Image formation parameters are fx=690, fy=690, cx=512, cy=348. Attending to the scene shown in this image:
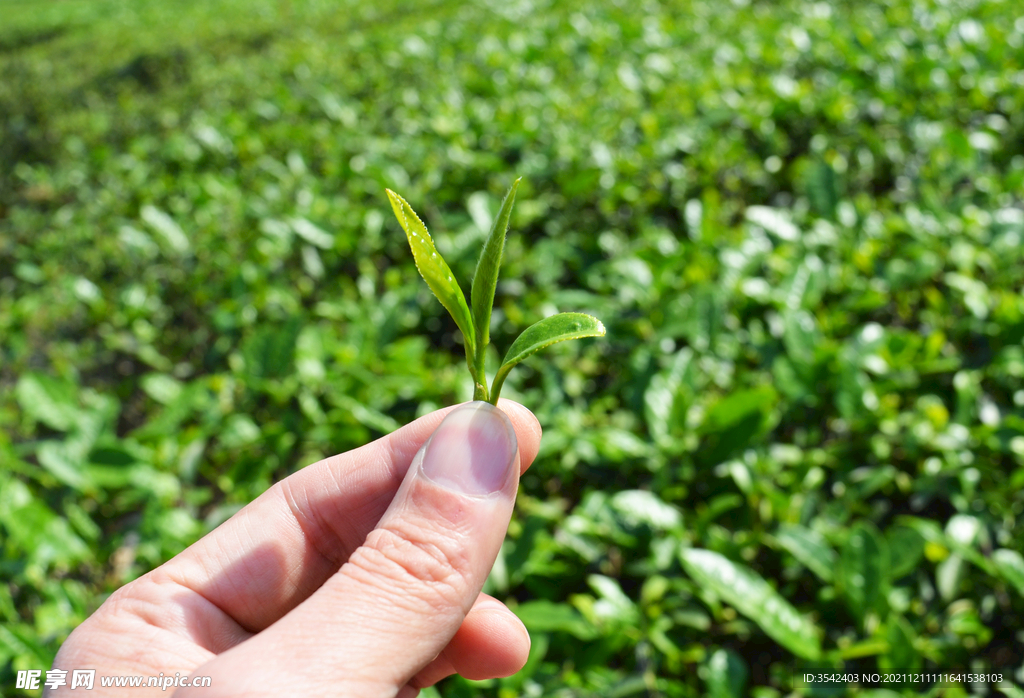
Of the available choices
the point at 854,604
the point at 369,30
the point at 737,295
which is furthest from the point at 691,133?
the point at 369,30

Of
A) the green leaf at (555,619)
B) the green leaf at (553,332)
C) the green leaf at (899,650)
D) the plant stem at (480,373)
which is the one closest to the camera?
the green leaf at (553,332)

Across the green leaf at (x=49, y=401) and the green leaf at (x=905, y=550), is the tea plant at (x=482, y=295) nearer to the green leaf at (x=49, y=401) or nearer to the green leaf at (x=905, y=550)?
the green leaf at (x=905, y=550)

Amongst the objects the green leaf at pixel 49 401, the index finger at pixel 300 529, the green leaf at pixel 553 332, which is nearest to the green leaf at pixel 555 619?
the index finger at pixel 300 529

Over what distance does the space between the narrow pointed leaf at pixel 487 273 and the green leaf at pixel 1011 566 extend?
1289mm

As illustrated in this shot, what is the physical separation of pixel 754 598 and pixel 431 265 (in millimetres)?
1124

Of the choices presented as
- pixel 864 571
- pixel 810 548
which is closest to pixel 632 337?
pixel 810 548

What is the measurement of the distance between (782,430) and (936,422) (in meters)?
0.39

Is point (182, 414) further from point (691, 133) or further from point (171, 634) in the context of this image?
point (691, 133)

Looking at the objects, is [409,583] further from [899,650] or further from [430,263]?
[899,650]

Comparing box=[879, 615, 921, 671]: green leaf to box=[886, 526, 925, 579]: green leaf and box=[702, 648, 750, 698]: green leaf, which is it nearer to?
box=[886, 526, 925, 579]: green leaf

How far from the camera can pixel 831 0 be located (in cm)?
485

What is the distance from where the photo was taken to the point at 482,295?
946mm

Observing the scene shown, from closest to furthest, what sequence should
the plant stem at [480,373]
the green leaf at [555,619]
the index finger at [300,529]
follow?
the plant stem at [480,373] → the index finger at [300,529] → the green leaf at [555,619]

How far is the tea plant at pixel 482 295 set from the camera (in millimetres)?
872
